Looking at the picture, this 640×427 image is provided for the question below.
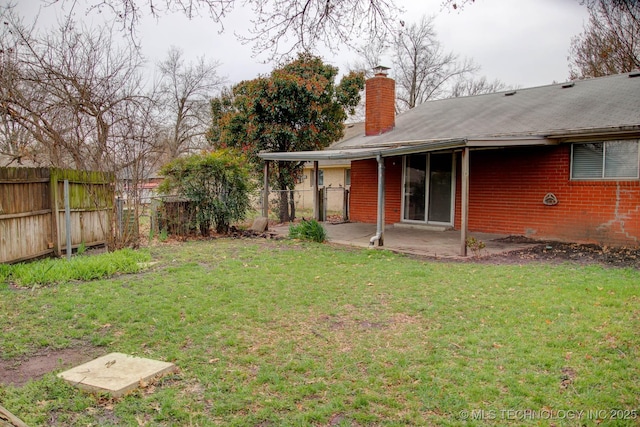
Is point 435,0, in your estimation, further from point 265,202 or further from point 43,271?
point 265,202

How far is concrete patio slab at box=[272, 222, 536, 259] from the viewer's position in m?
9.68

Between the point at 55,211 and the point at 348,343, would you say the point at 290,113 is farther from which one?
the point at 348,343

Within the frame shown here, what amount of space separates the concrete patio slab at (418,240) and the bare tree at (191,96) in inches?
717

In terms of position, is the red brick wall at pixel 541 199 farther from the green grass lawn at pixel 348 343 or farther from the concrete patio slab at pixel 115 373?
the concrete patio slab at pixel 115 373

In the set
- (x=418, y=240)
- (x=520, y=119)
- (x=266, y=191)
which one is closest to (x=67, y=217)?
(x=266, y=191)

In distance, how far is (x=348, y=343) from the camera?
4.55 meters

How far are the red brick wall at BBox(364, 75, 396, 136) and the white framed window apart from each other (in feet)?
19.6

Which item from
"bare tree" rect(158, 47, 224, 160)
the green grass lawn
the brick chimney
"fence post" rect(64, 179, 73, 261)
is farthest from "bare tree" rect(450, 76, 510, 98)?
"fence post" rect(64, 179, 73, 261)

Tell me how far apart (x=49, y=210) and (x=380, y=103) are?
10137mm

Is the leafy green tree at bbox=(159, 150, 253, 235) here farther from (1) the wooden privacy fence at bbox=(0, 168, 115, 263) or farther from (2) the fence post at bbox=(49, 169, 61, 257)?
(2) the fence post at bbox=(49, 169, 61, 257)

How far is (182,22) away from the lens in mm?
5207

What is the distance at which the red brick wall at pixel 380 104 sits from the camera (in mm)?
15000

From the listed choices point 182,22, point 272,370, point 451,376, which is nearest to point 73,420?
point 272,370

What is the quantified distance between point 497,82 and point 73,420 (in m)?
37.9
